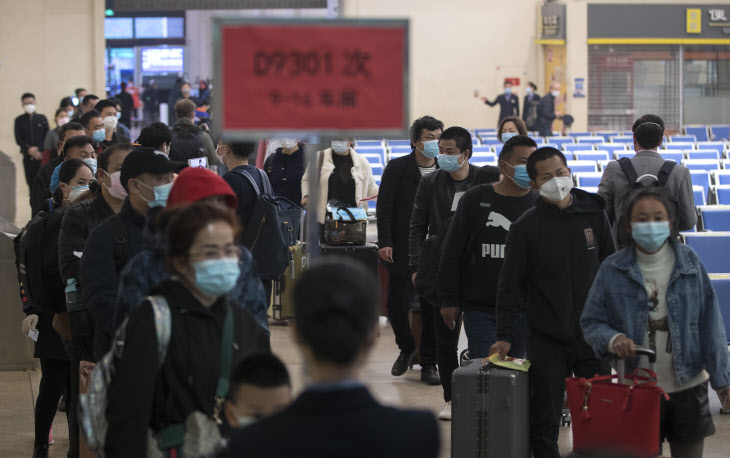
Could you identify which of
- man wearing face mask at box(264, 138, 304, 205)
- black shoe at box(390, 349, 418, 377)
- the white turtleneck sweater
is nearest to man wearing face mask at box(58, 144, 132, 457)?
the white turtleneck sweater

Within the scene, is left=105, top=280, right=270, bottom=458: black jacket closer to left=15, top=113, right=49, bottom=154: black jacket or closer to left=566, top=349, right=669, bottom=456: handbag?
left=566, top=349, right=669, bottom=456: handbag

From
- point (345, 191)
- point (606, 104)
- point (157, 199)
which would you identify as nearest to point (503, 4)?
point (606, 104)

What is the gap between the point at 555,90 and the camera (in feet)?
94.4

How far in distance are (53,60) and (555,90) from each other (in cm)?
1256

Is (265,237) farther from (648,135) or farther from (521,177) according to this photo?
(648,135)

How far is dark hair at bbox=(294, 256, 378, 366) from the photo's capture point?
2084 millimetres

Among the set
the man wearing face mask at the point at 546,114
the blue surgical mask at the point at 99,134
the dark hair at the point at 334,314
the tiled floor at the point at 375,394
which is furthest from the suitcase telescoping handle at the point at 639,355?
the man wearing face mask at the point at 546,114

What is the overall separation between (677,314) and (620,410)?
17.7 inches

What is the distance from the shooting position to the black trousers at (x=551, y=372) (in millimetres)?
5203

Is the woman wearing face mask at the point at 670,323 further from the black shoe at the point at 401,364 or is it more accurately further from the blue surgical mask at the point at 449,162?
the black shoe at the point at 401,364

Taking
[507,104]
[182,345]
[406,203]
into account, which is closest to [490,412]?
[182,345]

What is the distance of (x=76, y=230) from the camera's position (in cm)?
485

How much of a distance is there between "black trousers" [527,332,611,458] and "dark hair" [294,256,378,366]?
3237mm

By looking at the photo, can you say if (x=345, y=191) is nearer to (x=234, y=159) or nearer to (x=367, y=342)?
(x=234, y=159)
